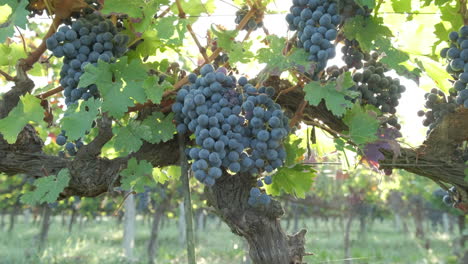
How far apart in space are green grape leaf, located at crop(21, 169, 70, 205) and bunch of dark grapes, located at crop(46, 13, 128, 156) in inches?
14.5

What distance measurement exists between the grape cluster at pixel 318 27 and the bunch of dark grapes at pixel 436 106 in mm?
919

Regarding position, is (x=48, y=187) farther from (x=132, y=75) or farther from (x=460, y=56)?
(x=460, y=56)

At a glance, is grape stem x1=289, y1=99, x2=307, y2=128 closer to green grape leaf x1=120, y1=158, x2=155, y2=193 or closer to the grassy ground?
green grape leaf x1=120, y1=158, x2=155, y2=193

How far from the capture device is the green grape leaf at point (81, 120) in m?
1.88

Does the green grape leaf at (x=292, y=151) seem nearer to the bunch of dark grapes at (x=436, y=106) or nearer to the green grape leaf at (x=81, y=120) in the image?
the bunch of dark grapes at (x=436, y=106)

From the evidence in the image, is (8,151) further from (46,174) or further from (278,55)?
(278,55)

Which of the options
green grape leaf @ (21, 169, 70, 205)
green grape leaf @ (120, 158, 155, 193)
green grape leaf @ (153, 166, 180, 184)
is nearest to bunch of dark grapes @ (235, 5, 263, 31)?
green grape leaf @ (120, 158, 155, 193)

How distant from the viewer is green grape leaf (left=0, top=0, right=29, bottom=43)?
71.5 inches

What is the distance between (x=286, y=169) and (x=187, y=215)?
A: 0.58 meters

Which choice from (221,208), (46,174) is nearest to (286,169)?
(221,208)

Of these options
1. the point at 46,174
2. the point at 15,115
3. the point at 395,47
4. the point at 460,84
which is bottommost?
the point at 46,174

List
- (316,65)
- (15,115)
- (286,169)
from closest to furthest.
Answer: (316,65) < (15,115) < (286,169)

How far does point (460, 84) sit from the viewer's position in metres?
2.00

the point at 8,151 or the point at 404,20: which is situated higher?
the point at 404,20
